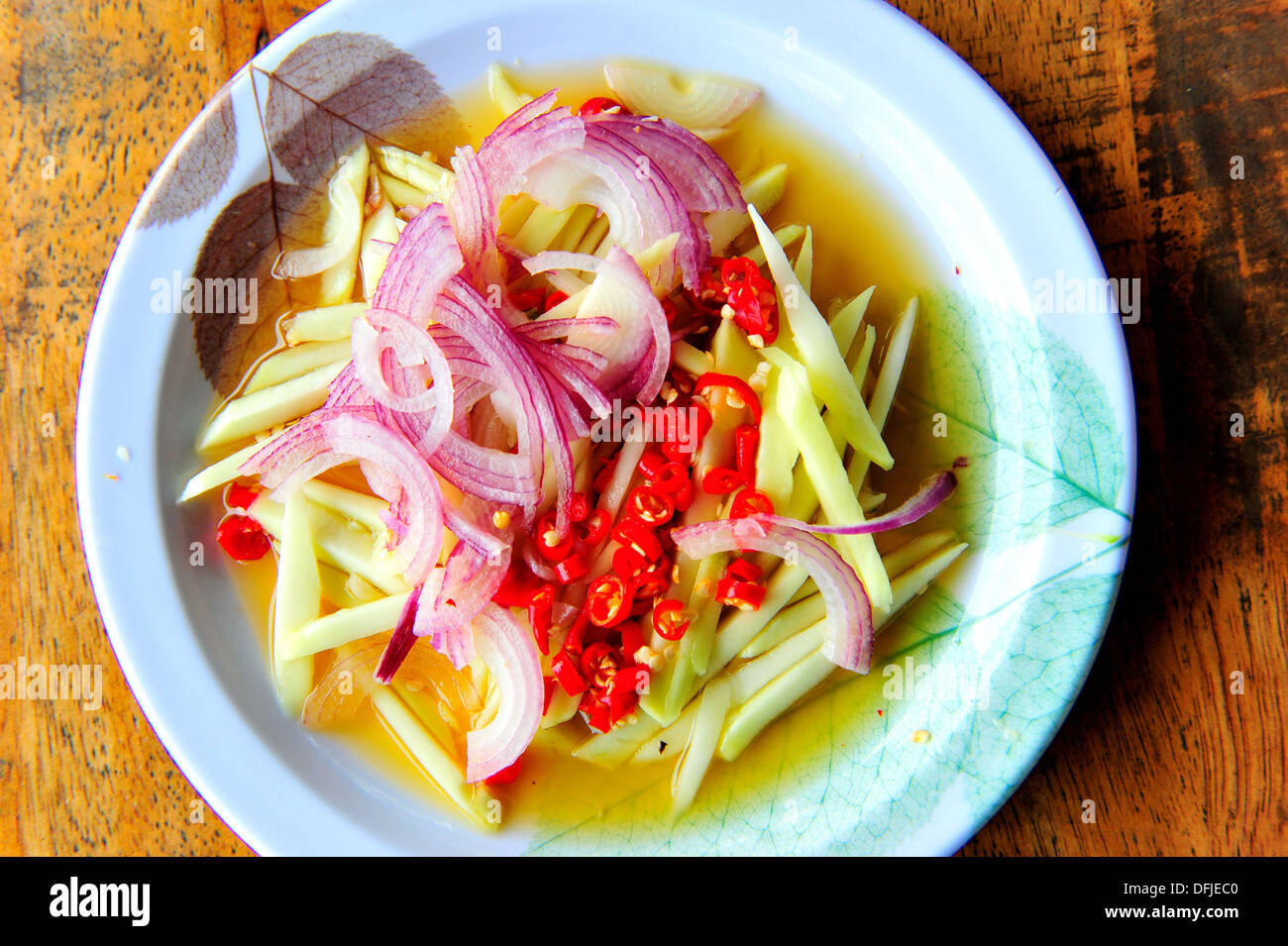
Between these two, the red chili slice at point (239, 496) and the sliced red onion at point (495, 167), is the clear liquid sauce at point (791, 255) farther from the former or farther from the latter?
the sliced red onion at point (495, 167)

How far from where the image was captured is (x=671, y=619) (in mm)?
1608

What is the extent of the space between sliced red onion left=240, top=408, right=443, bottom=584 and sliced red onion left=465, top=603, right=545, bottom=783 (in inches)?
7.3

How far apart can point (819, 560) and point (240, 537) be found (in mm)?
1331

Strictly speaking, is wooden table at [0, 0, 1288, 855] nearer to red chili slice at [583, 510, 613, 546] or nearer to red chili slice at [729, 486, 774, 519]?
red chili slice at [729, 486, 774, 519]

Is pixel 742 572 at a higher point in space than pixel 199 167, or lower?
lower

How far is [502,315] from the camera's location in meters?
1.66

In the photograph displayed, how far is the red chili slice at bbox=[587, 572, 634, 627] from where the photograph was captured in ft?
5.29

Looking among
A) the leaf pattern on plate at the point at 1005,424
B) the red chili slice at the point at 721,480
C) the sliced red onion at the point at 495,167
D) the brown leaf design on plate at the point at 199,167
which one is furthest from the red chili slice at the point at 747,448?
the brown leaf design on plate at the point at 199,167

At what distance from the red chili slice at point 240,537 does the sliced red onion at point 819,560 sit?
1009 mm

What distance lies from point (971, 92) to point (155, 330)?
1.90 meters

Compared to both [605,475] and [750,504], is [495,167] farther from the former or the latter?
[750,504]

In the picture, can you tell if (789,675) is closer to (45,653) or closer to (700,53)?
(700,53)

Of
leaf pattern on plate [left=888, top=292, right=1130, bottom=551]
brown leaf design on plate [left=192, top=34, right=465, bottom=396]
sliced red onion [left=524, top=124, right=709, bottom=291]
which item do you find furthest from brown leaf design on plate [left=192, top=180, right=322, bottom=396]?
leaf pattern on plate [left=888, top=292, right=1130, bottom=551]

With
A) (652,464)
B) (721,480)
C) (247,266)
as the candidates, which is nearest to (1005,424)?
(721,480)
